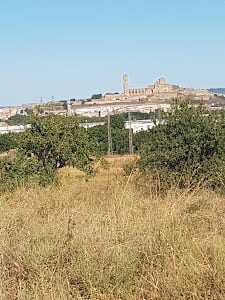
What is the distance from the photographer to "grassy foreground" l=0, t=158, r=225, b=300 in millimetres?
3498

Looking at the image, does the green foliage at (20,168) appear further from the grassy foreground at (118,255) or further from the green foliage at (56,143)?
the grassy foreground at (118,255)

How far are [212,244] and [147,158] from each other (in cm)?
997

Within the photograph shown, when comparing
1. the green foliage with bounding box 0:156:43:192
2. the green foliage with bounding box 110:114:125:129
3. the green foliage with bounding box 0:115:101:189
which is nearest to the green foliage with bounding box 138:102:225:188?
the green foliage with bounding box 0:156:43:192

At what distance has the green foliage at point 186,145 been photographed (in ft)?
42.1

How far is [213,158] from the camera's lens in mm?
12852

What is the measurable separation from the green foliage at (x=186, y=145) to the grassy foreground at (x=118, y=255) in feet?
24.9

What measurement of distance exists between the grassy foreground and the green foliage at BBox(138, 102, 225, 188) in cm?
758

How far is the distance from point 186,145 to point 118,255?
31.4ft

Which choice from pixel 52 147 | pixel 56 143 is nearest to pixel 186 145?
pixel 56 143

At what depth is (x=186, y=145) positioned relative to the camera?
1315 cm

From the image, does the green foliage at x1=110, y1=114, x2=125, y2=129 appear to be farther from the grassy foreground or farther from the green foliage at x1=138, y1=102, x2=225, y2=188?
the grassy foreground

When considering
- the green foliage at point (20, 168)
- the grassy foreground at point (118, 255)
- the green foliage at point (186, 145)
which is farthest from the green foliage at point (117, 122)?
the grassy foreground at point (118, 255)

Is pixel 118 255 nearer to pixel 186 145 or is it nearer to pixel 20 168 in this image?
pixel 186 145

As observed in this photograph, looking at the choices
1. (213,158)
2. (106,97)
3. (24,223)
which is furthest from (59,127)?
(106,97)
